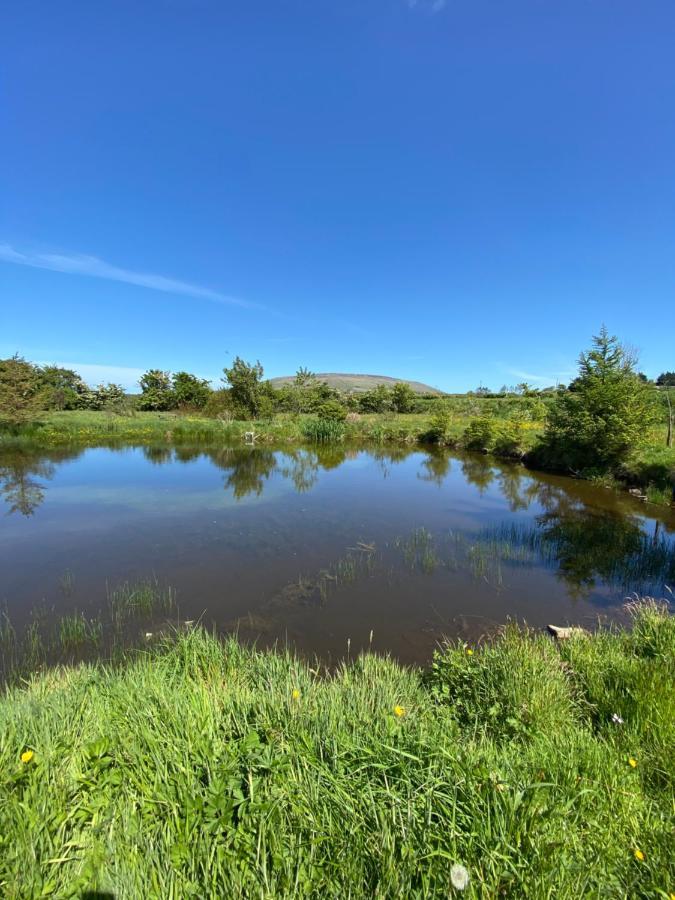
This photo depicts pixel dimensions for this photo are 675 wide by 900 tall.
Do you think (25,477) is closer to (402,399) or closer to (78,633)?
(78,633)

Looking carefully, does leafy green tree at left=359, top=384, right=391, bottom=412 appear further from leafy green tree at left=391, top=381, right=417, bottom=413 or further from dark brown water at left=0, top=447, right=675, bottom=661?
dark brown water at left=0, top=447, right=675, bottom=661

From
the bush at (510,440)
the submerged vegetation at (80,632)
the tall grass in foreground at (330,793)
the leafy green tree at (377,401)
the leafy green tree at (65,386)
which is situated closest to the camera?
the tall grass in foreground at (330,793)

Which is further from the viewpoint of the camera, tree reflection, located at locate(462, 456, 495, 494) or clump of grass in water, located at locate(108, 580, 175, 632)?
tree reflection, located at locate(462, 456, 495, 494)

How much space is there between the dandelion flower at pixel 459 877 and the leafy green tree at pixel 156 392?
45820 mm

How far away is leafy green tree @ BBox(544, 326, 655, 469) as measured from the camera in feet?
48.4

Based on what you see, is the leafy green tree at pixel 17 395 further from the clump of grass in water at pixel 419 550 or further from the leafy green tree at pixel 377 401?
the leafy green tree at pixel 377 401

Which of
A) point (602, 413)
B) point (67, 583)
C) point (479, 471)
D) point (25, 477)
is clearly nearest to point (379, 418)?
point (479, 471)

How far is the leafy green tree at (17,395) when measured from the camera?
2250 centimetres

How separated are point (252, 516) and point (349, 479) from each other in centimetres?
633

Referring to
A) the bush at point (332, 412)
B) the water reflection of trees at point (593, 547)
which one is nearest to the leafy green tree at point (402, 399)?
the bush at point (332, 412)

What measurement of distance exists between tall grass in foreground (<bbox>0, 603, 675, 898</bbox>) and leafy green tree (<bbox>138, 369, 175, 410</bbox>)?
4408 centimetres

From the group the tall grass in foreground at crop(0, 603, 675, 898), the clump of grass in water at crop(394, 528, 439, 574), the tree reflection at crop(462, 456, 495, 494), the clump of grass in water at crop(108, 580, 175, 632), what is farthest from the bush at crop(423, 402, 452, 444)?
the tall grass in foreground at crop(0, 603, 675, 898)

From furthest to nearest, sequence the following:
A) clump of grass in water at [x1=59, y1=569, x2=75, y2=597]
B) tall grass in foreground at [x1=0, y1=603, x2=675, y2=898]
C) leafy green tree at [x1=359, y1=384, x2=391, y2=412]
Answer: leafy green tree at [x1=359, y1=384, x2=391, y2=412] < clump of grass in water at [x1=59, y1=569, x2=75, y2=597] < tall grass in foreground at [x1=0, y1=603, x2=675, y2=898]

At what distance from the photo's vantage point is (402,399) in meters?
46.8
